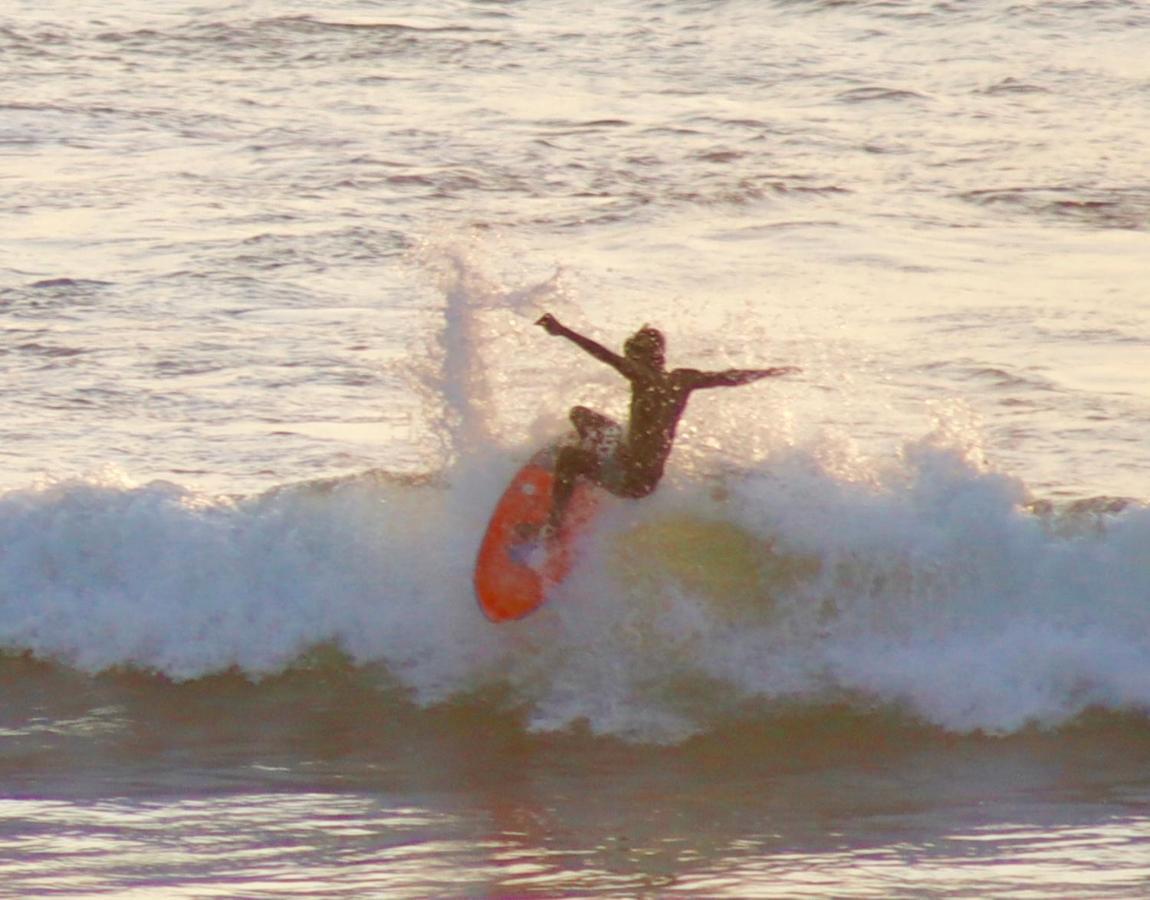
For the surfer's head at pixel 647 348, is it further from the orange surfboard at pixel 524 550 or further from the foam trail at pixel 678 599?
the foam trail at pixel 678 599

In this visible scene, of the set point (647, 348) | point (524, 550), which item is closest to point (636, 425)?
point (647, 348)

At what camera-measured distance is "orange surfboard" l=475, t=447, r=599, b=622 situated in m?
11.0

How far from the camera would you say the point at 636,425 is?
11.0 meters

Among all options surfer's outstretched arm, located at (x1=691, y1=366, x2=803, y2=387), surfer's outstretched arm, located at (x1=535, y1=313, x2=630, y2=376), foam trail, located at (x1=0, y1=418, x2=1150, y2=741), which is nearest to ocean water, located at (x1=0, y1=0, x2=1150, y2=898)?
foam trail, located at (x1=0, y1=418, x2=1150, y2=741)

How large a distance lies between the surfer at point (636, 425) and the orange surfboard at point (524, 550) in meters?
0.09

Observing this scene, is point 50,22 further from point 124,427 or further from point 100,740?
point 100,740

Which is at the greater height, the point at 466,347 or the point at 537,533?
the point at 466,347

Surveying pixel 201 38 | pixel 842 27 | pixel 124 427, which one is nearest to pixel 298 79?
pixel 201 38

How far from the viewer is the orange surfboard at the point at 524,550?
1105 centimetres

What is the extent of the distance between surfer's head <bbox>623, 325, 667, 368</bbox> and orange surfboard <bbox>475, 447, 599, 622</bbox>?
84 cm

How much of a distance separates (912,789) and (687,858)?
170cm

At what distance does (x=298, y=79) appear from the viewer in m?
26.8

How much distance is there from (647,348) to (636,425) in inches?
17.1

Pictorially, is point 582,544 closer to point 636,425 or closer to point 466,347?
point 636,425
